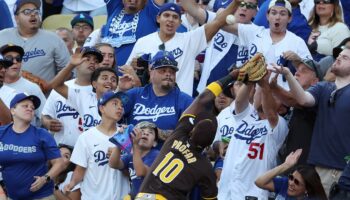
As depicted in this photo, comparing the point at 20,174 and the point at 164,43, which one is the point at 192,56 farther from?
the point at 20,174

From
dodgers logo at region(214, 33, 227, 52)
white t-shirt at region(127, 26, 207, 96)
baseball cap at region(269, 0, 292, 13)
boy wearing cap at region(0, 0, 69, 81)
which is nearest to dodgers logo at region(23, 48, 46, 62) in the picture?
boy wearing cap at region(0, 0, 69, 81)

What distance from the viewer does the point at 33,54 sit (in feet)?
52.6

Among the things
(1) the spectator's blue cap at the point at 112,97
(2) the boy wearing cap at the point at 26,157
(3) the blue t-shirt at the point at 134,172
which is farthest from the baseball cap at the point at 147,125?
(2) the boy wearing cap at the point at 26,157

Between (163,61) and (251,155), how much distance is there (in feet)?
4.51

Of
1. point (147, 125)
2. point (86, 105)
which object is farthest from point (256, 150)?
point (86, 105)

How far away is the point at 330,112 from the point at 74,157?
2.90 meters

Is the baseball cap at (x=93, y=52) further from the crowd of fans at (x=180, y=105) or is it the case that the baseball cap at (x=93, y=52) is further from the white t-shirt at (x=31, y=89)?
the white t-shirt at (x=31, y=89)

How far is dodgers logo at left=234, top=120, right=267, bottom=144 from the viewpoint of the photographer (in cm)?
1334

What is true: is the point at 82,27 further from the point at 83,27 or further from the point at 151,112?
the point at 151,112

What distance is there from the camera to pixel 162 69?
13.4m

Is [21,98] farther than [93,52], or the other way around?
[93,52]

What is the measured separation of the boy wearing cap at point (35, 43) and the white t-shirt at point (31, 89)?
33.1 inches

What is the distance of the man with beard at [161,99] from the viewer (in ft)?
43.8

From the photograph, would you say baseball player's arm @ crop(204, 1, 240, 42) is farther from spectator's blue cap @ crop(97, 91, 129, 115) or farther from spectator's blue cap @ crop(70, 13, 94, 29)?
spectator's blue cap @ crop(70, 13, 94, 29)
